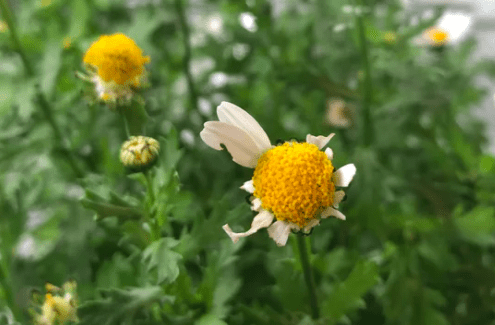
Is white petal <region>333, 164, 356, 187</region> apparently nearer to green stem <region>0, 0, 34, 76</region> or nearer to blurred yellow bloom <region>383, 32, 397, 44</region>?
blurred yellow bloom <region>383, 32, 397, 44</region>

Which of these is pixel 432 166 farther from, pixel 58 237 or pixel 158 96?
pixel 58 237

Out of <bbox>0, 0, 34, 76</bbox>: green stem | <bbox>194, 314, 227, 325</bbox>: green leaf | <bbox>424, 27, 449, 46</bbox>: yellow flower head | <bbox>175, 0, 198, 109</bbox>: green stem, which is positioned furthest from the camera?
<bbox>424, 27, 449, 46</bbox>: yellow flower head

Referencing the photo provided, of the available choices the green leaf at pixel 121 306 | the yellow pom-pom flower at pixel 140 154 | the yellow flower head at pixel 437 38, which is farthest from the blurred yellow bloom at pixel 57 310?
the yellow flower head at pixel 437 38

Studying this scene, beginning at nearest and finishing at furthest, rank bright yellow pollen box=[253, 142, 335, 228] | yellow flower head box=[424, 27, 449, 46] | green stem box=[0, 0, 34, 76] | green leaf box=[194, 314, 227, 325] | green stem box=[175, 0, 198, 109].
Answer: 1. bright yellow pollen box=[253, 142, 335, 228]
2. green leaf box=[194, 314, 227, 325]
3. green stem box=[0, 0, 34, 76]
4. green stem box=[175, 0, 198, 109]
5. yellow flower head box=[424, 27, 449, 46]

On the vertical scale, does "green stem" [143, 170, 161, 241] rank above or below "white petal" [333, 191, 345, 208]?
below

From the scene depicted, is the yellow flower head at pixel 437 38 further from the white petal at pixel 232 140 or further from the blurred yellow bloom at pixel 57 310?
the blurred yellow bloom at pixel 57 310

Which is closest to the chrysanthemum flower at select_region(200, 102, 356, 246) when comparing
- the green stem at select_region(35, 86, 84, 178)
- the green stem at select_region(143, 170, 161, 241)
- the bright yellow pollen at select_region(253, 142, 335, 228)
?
the bright yellow pollen at select_region(253, 142, 335, 228)

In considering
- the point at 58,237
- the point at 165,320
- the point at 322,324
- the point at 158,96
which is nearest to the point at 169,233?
the point at 165,320
